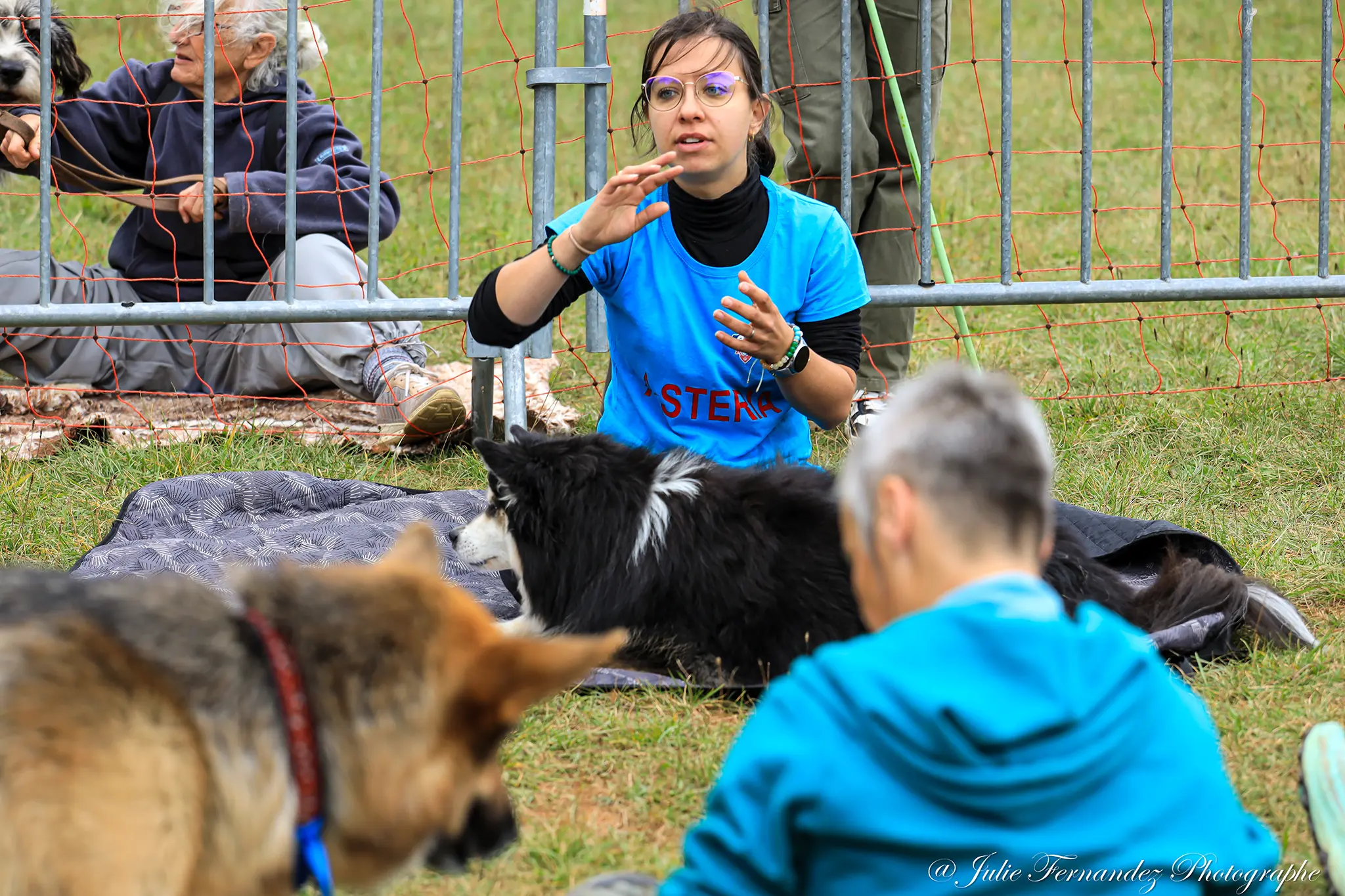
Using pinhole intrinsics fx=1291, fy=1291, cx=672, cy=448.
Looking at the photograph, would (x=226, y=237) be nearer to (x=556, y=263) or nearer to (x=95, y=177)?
(x=95, y=177)

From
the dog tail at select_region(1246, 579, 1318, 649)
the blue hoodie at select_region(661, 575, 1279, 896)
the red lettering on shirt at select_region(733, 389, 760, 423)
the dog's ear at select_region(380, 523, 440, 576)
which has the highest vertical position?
the red lettering on shirt at select_region(733, 389, 760, 423)

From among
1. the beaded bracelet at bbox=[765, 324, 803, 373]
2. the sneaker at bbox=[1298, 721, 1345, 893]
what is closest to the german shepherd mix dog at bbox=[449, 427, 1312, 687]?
the beaded bracelet at bbox=[765, 324, 803, 373]

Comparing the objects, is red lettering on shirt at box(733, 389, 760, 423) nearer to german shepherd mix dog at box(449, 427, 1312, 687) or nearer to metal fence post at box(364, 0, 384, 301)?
german shepherd mix dog at box(449, 427, 1312, 687)

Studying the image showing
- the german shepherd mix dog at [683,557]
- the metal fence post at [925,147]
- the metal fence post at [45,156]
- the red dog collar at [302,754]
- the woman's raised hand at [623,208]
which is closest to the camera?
the red dog collar at [302,754]

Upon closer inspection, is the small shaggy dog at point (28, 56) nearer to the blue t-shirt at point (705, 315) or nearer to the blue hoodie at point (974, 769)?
the blue t-shirt at point (705, 315)

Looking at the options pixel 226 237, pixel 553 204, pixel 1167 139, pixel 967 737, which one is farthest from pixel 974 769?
pixel 226 237

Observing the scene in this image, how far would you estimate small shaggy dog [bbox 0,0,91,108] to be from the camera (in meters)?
5.05

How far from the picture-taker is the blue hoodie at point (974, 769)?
1.41 m

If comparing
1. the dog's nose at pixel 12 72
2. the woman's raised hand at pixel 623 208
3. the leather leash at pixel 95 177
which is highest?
the dog's nose at pixel 12 72

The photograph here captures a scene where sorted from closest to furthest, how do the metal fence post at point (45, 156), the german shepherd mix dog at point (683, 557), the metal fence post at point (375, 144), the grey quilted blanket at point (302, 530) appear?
the german shepherd mix dog at point (683, 557), the grey quilted blanket at point (302, 530), the metal fence post at point (45, 156), the metal fence post at point (375, 144)

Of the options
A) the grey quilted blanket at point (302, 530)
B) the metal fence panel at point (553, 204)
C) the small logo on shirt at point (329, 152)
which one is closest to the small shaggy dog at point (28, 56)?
the metal fence panel at point (553, 204)

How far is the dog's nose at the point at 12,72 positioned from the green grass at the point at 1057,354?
5.02 ft

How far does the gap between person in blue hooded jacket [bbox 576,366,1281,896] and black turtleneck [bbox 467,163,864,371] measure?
2068mm
